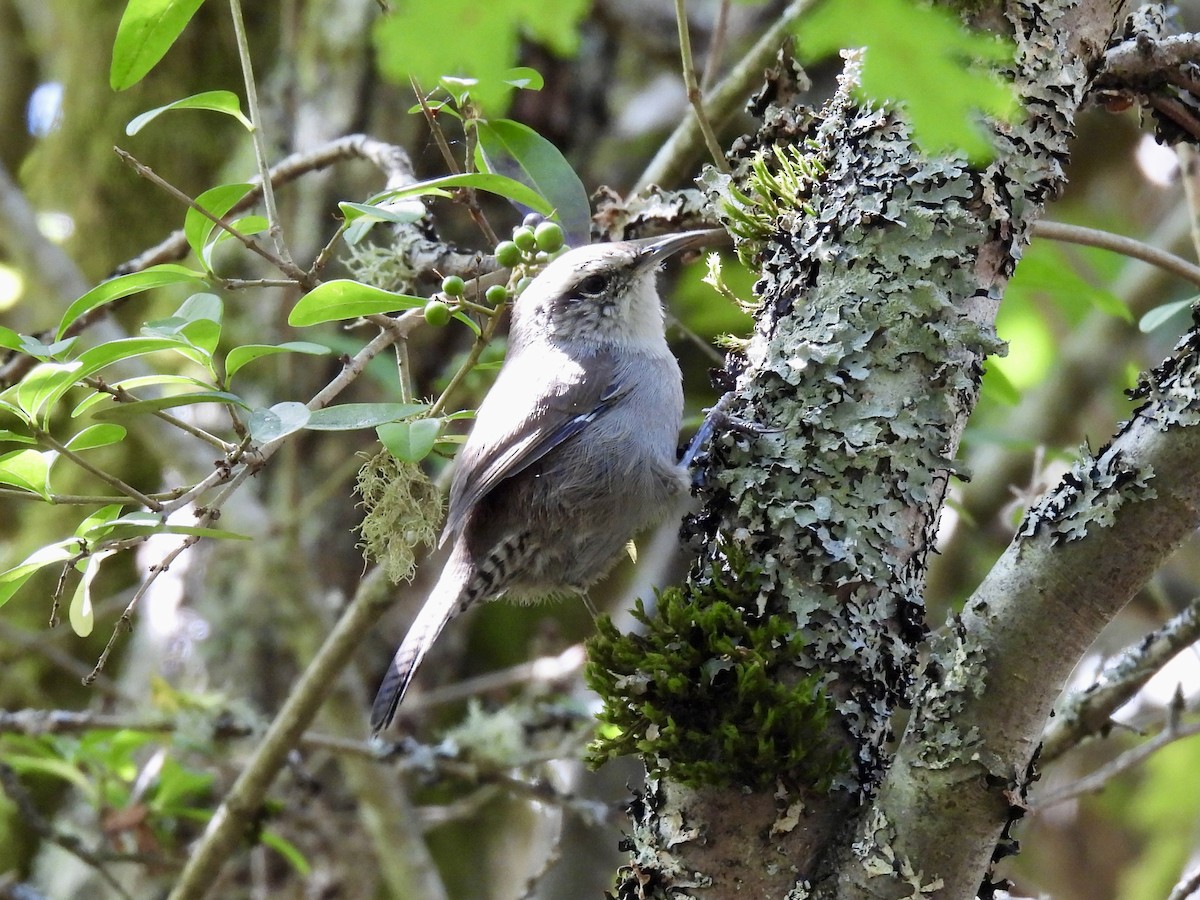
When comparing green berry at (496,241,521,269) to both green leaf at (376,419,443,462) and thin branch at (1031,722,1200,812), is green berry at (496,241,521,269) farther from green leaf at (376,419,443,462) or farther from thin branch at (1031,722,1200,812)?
thin branch at (1031,722,1200,812)

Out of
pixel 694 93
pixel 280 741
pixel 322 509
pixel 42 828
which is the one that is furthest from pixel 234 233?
pixel 322 509

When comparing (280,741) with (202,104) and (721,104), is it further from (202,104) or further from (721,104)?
(721,104)

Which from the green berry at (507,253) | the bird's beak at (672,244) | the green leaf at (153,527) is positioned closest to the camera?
the green leaf at (153,527)

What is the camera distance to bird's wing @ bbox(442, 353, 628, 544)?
108 inches

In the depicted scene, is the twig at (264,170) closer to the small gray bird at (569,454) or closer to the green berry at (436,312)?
the green berry at (436,312)

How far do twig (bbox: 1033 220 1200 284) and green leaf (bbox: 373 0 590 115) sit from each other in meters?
1.69

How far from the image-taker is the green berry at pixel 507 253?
2160 millimetres

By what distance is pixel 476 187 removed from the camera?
2096 mm

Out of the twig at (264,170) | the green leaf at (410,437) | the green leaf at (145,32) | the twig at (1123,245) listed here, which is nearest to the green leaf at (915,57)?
the green leaf at (410,437)

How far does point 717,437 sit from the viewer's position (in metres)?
2.11

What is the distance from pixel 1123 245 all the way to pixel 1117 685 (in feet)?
3.31

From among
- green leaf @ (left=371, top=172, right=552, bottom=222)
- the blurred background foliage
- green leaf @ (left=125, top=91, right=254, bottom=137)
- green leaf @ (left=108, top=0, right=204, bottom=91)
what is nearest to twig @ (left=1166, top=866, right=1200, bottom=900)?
the blurred background foliage

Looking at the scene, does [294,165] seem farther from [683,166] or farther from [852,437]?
[852,437]

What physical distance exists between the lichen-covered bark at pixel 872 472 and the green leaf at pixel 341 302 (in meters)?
0.67
